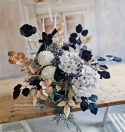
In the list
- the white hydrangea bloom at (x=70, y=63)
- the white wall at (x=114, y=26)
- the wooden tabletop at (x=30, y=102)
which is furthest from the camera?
the white wall at (x=114, y=26)

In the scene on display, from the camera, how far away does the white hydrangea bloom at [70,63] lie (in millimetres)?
596

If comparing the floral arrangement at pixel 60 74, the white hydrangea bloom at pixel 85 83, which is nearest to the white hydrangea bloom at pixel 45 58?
the floral arrangement at pixel 60 74

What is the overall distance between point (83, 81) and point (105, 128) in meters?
0.69

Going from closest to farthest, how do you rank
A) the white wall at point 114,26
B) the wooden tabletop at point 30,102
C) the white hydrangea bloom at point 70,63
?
1. the white hydrangea bloom at point 70,63
2. the wooden tabletop at point 30,102
3. the white wall at point 114,26

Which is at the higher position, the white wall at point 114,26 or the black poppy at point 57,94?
the white wall at point 114,26

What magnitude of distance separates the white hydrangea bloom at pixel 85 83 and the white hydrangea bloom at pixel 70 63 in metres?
0.04

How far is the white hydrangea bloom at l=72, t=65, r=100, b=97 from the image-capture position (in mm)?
607

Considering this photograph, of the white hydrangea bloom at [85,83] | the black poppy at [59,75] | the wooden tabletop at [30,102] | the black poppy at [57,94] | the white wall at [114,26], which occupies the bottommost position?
the wooden tabletop at [30,102]

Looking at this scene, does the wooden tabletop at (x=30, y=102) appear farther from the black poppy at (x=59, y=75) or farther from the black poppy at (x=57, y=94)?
the black poppy at (x=59, y=75)

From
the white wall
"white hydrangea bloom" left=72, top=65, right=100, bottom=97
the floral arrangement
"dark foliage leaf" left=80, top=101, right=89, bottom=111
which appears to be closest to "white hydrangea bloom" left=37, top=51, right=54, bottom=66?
the floral arrangement

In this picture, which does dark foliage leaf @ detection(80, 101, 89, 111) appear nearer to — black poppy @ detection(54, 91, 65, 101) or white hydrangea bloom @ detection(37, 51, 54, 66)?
black poppy @ detection(54, 91, 65, 101)

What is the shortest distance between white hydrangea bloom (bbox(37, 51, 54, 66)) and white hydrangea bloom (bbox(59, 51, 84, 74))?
0.08 metres

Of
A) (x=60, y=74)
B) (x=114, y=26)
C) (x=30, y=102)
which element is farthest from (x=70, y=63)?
(x=114, y=26)

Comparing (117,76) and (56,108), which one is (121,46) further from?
(56,108)
